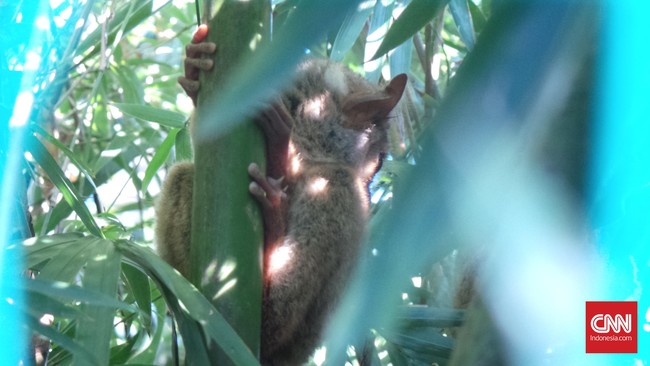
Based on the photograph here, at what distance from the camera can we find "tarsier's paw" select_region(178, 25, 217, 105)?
7.30 ft

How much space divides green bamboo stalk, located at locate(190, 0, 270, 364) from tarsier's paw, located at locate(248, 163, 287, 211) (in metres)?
0.02

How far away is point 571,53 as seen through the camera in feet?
3.73

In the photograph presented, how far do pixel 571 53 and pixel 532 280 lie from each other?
1.47 ft

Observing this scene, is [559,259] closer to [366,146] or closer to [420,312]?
[420,312]

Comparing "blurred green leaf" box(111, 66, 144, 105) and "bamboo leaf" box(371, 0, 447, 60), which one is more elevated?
"blurred green leaf" box(111, 66, 144, 105)

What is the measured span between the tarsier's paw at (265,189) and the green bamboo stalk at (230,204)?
2 centimetres

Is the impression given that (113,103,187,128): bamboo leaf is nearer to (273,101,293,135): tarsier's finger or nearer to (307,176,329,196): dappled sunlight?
(307,176,329,196): dappled sunlight

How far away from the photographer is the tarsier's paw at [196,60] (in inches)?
87.7

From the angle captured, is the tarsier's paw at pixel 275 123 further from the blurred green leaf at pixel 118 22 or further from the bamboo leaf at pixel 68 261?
the blurred green leaf at pixel 118 22

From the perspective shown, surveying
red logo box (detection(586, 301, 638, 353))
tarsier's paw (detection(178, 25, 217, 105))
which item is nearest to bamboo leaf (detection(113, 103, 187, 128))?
tarsier's paw (detection(178, 25, 217, 105))

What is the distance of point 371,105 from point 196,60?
3.40 ft

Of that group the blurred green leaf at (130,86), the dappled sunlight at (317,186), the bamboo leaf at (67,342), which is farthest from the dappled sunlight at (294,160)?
the blurred green leaf at (130,86)

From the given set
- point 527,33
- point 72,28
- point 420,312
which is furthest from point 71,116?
point 527,33

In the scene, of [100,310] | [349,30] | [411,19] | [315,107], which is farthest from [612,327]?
[315,107]
